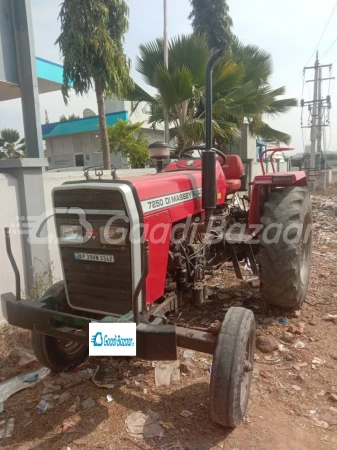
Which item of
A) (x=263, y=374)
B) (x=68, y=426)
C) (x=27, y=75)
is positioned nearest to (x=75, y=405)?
(x=68, y=426)

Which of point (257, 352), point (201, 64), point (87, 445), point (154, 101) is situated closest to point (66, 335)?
point (87, 445)

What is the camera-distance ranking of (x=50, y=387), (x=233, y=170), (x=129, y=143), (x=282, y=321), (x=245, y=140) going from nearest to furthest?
(x=50, y=387)
(x=282, y=321)
(x=233, y=170)
(x=245, y=140)
(x=129, y=143)

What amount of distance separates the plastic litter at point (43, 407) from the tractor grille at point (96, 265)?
0.65 m

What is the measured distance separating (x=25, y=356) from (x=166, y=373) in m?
1.23

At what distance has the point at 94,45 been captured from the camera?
7.25 m

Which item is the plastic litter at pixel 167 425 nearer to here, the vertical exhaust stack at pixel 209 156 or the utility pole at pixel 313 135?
the vertical exhaust stack at pixel 209 156

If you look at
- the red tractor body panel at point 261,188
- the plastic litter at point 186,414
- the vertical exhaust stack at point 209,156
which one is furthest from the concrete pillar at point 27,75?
the plastic litter at point 186,414

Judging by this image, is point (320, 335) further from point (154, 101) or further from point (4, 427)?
point (154, 101)

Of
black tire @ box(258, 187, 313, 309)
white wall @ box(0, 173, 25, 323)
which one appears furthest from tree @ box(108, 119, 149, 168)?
black tire @ box(258, 187, 313, 309)

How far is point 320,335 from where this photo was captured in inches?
126

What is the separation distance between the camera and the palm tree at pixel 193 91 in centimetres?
812

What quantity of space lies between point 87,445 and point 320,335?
7.06 ft

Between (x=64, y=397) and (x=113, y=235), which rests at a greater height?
(x=113, y=235)

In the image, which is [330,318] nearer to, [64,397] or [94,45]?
[64,397]
